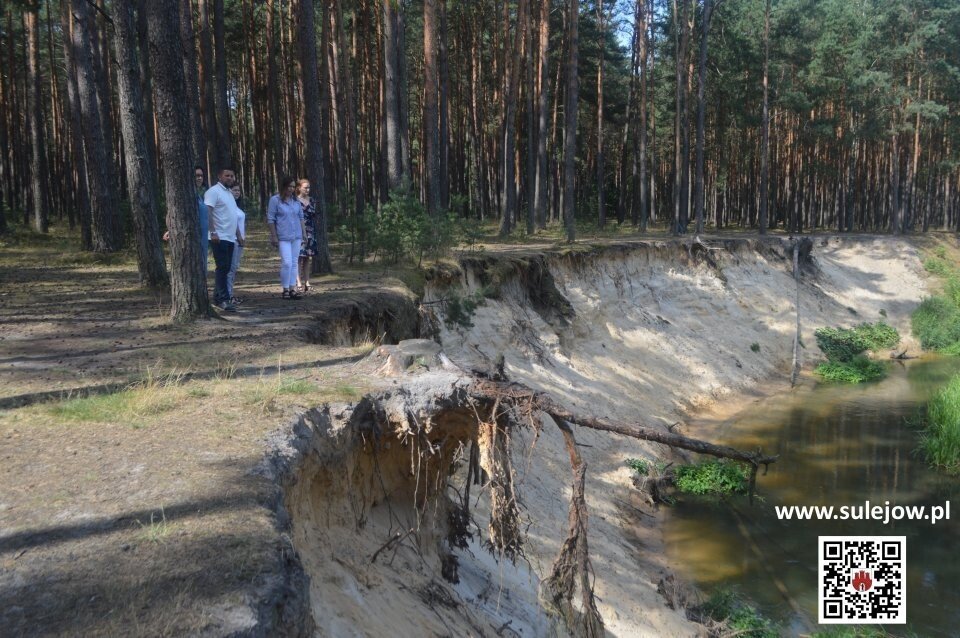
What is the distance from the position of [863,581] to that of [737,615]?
1886 mm

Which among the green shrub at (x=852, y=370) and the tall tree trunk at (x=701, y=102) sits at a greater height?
the tall tree trunk at (x=701, y=102)

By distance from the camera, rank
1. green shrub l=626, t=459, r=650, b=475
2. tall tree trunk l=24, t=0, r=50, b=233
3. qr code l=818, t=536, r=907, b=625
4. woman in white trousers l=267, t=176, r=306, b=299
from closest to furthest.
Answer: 1. qr code l=818, t=536, r=907, b=625
2. woman in white trousers l=267, t=176, r=306, b=299
3. green shrub l=626, t=459, r=650, b=475
4. tall tree trunk l=24, t=0, r=50, b=233

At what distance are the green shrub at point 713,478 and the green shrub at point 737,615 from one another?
381cm

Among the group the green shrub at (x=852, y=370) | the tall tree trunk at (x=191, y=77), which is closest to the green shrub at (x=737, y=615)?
the tall tree trunk at (x=191, y=77)

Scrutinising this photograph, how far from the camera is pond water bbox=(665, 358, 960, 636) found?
1073cm

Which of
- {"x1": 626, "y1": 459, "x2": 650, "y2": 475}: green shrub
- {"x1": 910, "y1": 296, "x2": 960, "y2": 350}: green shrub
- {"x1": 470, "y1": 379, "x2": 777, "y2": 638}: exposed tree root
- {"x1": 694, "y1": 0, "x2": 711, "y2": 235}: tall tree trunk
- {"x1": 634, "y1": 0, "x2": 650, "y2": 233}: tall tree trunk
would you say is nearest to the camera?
{"x1": 470, "y1": 379, "x2": 777, "y2": 638}: exposed tree root

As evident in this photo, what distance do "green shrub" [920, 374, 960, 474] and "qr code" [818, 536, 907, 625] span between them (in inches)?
171

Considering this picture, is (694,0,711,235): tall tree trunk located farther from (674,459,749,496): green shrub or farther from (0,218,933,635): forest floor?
(0,218,933,635): forest floor

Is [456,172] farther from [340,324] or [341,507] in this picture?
[341,507]

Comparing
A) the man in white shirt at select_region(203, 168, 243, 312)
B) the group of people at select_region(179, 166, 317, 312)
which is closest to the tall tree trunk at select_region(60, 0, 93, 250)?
the group of people at select_region(179, 166, 317, 312)

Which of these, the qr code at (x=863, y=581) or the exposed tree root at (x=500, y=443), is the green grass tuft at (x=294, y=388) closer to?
the exposed tree root at (x=500, y=443)

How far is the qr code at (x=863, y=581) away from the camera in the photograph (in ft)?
32.0

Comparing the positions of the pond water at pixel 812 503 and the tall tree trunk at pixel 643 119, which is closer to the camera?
the pond water at pixel 812 503

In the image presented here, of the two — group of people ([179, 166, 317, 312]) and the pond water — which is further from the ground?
group of people ([179, 166, 317, 312])
